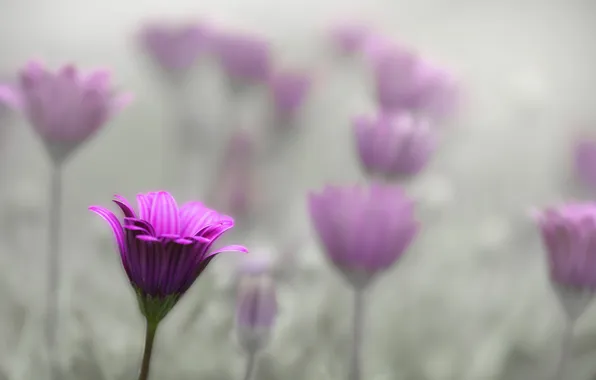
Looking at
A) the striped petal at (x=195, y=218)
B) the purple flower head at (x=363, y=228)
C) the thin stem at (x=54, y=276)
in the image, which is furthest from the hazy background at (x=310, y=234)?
the striped petal at (x=195, y=218)

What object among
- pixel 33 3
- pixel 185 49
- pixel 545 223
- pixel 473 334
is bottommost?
pixel 473 334

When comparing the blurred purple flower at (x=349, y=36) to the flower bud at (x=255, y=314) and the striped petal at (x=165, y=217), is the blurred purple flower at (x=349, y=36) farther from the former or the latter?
the striped petal at (x=165, y=217)

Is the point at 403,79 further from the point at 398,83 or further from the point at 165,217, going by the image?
the point at 165,217

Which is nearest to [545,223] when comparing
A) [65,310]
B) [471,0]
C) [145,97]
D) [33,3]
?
[65,310]

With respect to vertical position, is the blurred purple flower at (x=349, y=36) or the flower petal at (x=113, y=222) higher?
the blurred purple flower at (x=349, y=36)

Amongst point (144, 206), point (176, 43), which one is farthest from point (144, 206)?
point (176, 43)

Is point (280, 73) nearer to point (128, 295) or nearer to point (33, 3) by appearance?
point (128, 295)
